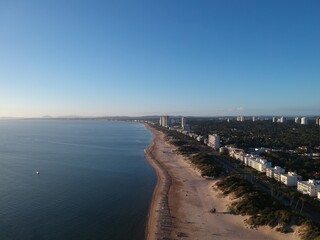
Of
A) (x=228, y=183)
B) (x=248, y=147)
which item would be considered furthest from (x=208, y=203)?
(x=248, y=147)

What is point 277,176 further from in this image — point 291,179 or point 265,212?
point 265,212

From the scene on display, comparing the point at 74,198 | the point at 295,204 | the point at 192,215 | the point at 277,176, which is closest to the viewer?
the point at 192,215

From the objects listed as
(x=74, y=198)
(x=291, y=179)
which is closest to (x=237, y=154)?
(x=291, y=179)

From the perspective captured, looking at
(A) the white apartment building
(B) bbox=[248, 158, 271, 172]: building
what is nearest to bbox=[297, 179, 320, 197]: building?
(A) the white apartment building

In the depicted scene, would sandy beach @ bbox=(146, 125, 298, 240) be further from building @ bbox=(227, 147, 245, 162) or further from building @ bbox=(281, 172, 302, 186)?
building @ bbox=(227, 147, 245, 162)

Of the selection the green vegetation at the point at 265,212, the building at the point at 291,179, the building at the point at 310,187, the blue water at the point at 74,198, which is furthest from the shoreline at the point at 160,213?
the building at the point at 310,187

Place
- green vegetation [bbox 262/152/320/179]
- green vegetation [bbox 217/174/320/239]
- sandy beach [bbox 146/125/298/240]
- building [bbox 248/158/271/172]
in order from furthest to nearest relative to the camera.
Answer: building [bbox 248/158/271/172]
green vegetation [bbox 262/152/320/179]
sandy beach [bbox 146/125/298/240]
green vegetation [bbox 217/174/320/239]

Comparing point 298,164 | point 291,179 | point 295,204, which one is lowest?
point 295,204
